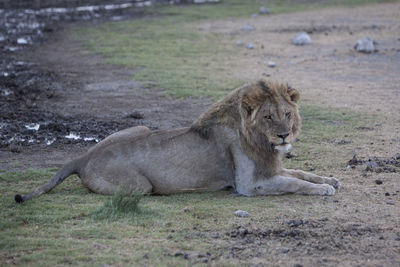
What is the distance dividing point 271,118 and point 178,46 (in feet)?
36.5

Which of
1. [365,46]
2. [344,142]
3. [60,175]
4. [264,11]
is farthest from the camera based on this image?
[264,11]

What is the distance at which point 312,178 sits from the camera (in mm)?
6633

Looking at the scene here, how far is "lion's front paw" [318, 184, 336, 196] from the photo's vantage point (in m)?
6.27

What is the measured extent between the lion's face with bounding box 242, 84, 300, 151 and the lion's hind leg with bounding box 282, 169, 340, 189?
48cm

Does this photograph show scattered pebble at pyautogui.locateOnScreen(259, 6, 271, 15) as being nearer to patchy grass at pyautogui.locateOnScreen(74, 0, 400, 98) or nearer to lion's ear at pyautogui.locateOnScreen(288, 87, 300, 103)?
patchy grass at pyautogui.locateOnScreen(74, 0, 400, 98)

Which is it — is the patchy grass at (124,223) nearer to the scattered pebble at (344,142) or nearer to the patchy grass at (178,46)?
the scattered pebble at (344,142)

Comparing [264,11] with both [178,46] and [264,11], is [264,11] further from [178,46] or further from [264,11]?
[178,46]

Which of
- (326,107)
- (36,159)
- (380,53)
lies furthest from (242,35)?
(36,159)

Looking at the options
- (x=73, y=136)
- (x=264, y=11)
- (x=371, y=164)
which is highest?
(x=264, y=11)

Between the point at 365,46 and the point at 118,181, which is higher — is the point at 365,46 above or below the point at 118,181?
above

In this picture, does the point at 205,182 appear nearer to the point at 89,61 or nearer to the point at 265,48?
the point at 89,61

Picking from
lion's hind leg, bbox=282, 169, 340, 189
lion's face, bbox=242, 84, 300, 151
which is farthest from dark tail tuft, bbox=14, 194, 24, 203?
lion's hind leg, bbox=282, 169, 340, 189

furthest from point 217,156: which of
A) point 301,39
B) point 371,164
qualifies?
point 301,39

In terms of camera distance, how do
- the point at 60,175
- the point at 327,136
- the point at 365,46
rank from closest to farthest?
the point at 60,175 → the point at 327,136 → the point at 365,46
